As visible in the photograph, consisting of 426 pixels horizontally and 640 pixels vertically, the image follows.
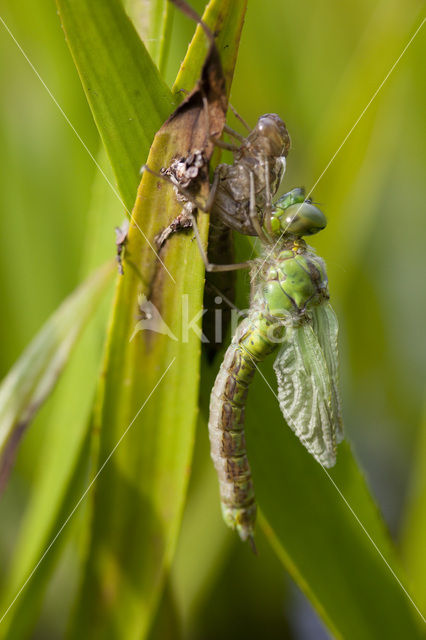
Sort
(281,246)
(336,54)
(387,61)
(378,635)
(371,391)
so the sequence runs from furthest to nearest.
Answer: (371,391), (336,54), (387,61), (281,246), (378,635)

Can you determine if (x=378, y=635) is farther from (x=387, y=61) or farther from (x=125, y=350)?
(x=387, y=61)

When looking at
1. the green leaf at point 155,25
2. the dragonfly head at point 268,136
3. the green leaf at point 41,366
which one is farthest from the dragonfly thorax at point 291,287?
the green leaf at point 155,25

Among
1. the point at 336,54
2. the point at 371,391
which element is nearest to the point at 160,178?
the point at 336,54

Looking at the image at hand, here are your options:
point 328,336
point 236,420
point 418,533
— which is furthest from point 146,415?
point 418,533

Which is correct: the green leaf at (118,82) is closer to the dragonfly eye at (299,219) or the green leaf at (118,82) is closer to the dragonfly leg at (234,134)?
the dragonfly leg at (234,134)

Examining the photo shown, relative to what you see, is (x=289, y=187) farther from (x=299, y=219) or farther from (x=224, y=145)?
(x=224, y=145)
